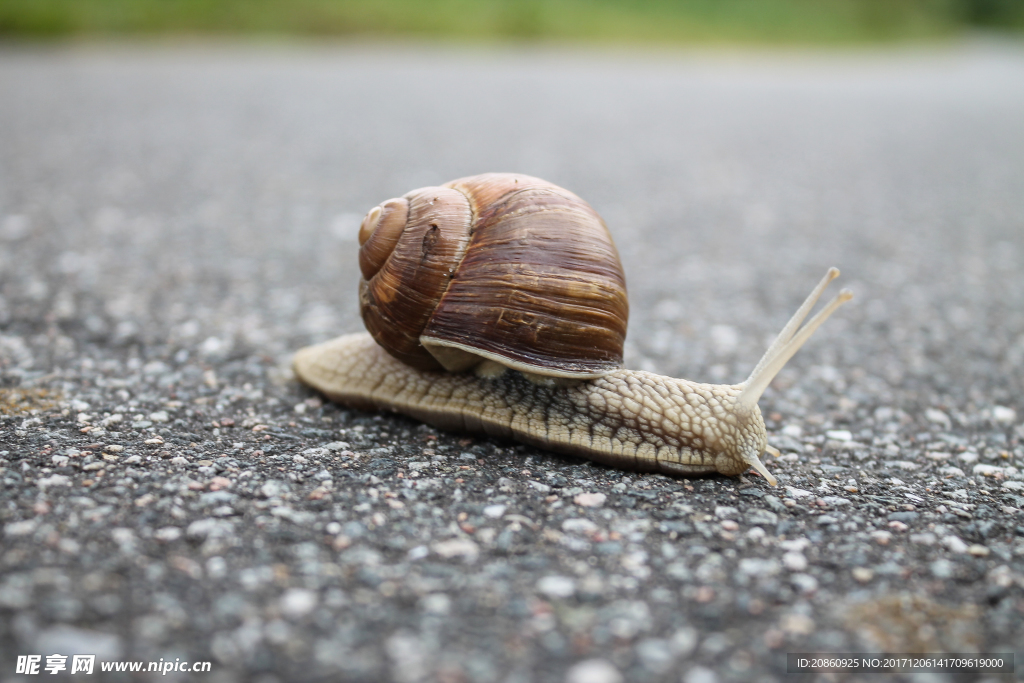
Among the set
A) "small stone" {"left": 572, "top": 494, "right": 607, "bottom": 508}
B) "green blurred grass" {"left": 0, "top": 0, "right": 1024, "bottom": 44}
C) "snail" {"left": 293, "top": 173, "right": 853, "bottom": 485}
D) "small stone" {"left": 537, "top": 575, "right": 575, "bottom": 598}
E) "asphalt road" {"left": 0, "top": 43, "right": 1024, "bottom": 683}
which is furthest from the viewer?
"green blurred grass" {"left": 0, "top": 0, "right": 1024, "bottom": 44}

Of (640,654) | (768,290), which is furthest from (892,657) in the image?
(768,290)

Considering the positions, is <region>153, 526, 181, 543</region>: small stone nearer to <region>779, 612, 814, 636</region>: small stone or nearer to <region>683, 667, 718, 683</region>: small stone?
<region>683, 667, 718, 683</region>: small stone

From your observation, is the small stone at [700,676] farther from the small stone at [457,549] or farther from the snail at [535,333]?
the snail at [535,333]

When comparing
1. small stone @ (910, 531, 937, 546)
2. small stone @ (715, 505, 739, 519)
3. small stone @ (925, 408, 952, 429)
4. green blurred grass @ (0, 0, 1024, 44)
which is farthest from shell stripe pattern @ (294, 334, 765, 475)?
green blurred grass @ (0, 0, 1024, 44)

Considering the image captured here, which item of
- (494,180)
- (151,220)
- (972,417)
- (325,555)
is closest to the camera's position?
(325,555)

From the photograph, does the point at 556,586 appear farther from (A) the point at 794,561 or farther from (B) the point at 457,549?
(A) the point at 794,561

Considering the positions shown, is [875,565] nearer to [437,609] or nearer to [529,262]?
[437,609]
